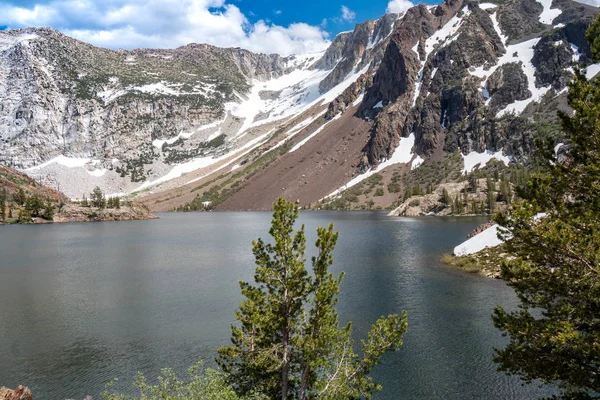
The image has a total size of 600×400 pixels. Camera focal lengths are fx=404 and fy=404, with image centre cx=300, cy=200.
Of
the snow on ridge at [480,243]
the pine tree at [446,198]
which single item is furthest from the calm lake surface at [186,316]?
the pine tree at [446,198]

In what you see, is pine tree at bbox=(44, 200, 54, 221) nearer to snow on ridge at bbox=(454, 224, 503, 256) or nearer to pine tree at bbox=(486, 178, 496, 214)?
snow on ridge at bbox=(454, 224, 503, 256)

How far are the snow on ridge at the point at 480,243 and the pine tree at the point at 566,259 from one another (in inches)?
→ 1766

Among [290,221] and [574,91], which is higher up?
[574,91]

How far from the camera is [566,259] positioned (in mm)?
12562

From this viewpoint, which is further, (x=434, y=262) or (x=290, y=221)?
(x=434, y=262)

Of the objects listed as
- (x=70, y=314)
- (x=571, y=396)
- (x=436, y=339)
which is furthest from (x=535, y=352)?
(x=70, y=314)

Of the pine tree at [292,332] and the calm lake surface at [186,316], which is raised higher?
the pine tree at [292,332]

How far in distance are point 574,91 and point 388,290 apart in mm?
31331

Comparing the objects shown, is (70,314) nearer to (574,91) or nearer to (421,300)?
(421,300)

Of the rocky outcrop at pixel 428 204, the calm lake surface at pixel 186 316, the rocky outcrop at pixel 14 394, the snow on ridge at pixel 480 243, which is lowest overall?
the calm lake surface at pixel 186 316

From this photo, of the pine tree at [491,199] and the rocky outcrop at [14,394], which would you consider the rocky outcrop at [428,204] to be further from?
the rocky outcrop at [14,394]

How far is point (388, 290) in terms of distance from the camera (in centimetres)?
4209

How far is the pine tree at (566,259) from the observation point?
11828 mm

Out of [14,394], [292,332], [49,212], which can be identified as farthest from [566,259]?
[49,212]
